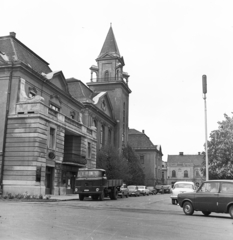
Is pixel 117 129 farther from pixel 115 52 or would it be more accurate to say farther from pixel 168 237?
pixel 168 237

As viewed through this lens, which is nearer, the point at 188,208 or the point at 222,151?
the point at 188,208

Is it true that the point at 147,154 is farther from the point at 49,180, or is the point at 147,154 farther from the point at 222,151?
the point at 49,180

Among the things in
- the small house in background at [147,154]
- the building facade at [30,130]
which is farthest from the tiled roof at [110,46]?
the building facade at [30,130]

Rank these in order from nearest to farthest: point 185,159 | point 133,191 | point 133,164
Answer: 1. point 133,191
2. point 133,164
3. point 185,159

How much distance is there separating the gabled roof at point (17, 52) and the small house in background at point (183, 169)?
85602mm

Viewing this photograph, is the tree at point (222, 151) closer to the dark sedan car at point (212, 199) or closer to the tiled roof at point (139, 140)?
the dark sedan car at point (212, 199)

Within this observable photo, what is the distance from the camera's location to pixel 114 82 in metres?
60.8

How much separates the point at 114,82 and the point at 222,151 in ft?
87.1

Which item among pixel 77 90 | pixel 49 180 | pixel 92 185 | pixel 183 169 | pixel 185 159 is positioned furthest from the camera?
pixel 185 159

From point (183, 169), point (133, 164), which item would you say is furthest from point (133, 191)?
point (183, 169)

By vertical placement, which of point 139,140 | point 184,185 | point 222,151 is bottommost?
point 184,185

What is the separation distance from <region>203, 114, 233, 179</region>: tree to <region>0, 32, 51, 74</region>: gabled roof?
21.6 metres

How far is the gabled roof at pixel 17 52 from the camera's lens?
31.1 meters

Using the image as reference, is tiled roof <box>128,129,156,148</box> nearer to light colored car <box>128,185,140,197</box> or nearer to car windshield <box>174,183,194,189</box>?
light colored car <box>128,185,140,197</box>
